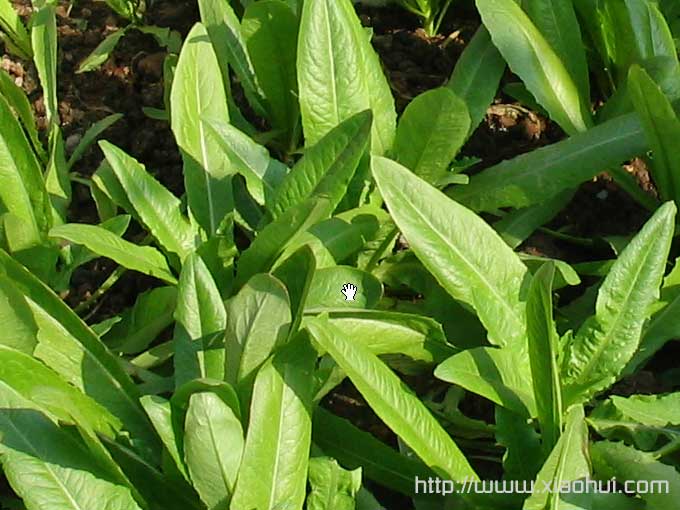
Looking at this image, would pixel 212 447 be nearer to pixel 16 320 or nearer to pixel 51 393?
pixel 51 393

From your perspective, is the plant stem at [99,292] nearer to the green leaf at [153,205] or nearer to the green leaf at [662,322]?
the green leaf at [153,205]

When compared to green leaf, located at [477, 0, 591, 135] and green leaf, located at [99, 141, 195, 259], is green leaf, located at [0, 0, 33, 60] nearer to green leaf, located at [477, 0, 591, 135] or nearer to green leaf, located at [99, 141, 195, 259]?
green leaf, located at [99, 141, 195, 259]

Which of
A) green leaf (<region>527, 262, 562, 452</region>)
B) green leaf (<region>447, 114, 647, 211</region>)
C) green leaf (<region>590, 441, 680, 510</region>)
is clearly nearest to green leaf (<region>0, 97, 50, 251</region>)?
green leaf (<region>447, 114, 647, 211</region>)

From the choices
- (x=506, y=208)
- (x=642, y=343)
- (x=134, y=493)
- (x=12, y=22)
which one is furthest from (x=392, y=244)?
(x=12, y=22)

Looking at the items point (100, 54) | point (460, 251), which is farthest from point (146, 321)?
point (100, 54)

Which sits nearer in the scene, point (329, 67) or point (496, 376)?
point (496, 376)
